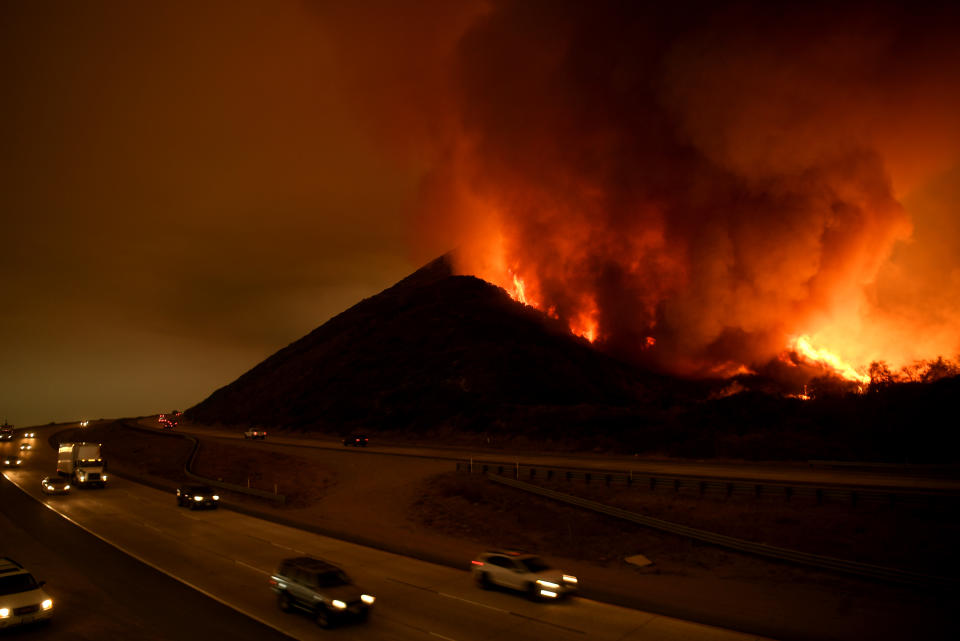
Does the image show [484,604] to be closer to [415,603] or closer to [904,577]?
[415,603]

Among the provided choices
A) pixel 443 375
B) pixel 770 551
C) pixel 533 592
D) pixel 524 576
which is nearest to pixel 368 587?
pixel 524 576

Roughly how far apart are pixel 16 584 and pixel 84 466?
27.3m

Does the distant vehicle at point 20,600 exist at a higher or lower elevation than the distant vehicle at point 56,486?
higher

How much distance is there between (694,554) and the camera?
21.4 meters

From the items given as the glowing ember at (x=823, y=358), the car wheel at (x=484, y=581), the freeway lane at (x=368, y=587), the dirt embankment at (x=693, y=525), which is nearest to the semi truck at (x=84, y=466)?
the freeway lane at (x=368, y=587)

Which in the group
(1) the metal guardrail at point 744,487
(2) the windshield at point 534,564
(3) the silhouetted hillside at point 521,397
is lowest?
(2) the windshield at point 534,564

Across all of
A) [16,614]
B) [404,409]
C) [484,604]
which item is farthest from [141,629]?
[404,409]

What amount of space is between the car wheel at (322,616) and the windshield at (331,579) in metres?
0.53

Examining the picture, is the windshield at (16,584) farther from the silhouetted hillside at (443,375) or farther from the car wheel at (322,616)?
the silhouetted hillside at (443,375)

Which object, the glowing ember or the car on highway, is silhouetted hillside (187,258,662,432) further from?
the car on highway

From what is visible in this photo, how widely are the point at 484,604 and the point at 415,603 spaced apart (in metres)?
1.92

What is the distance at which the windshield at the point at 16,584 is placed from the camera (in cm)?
1305

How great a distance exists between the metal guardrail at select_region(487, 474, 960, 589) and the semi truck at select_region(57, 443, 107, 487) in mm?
29466

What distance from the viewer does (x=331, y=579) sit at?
14.0 m
